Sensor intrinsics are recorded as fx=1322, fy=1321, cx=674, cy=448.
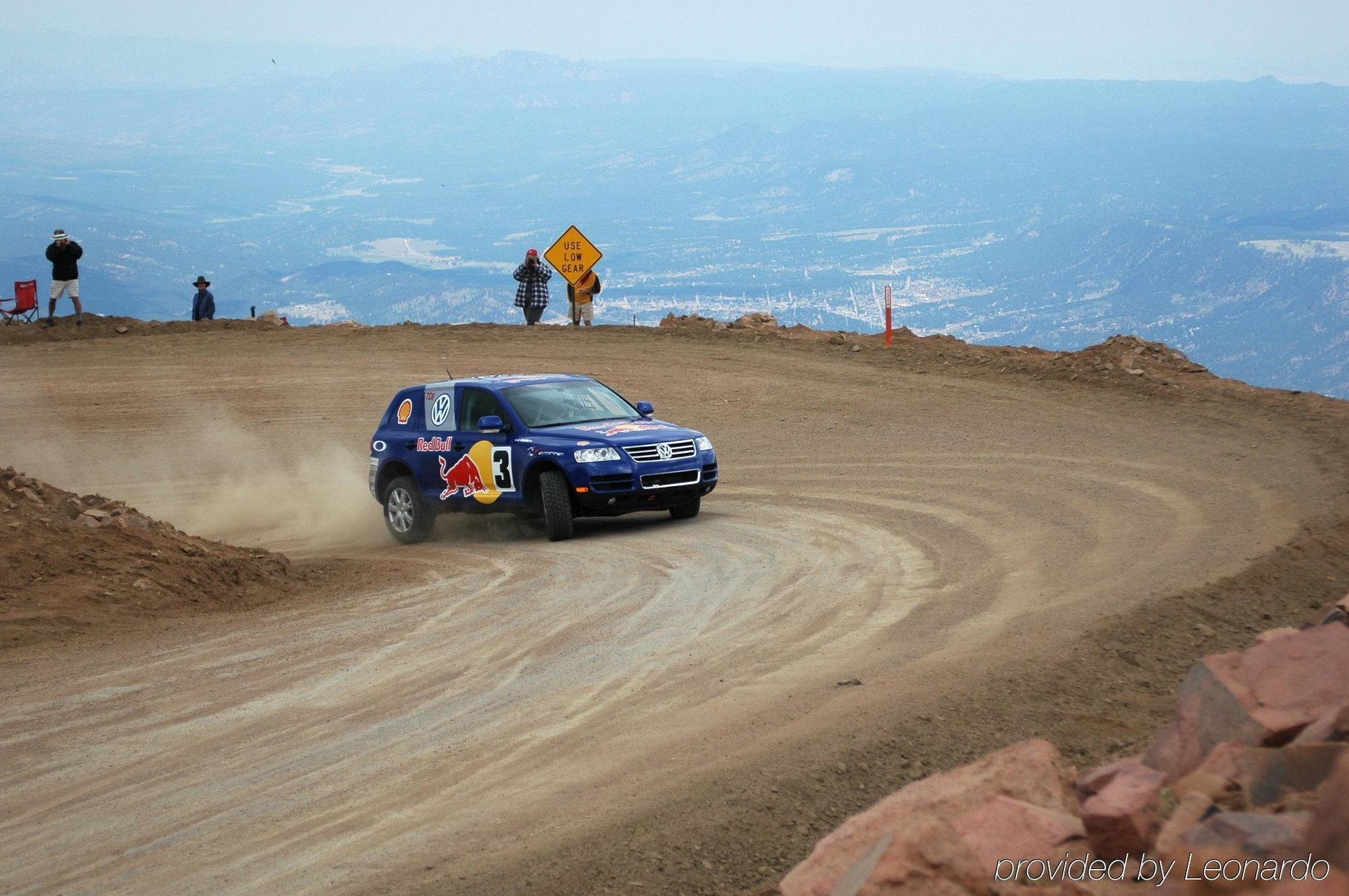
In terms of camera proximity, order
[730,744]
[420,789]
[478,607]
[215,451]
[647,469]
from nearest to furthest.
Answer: [420,789], [730,744], [478,607], [647,469], [215,451]

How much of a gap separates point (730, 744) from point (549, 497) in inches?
285

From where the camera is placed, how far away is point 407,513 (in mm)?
15555


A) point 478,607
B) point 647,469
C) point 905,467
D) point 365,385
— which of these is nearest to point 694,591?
point 478,607

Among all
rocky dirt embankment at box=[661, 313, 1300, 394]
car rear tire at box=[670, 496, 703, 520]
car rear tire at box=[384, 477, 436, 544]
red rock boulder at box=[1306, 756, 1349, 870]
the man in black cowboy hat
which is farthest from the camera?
the man in black cowboy hat

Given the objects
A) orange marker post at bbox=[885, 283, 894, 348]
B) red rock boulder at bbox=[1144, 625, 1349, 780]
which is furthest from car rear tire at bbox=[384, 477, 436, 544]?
orange marker post at bbox=[885, 283, 894, 348]

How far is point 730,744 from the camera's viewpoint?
7.02 meters

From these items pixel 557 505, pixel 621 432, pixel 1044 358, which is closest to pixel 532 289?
pixel 1044 358

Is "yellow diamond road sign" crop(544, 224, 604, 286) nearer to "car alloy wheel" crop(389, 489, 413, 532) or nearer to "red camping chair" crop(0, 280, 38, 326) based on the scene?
"red camping chair" crop(0, 280, 38, 326)

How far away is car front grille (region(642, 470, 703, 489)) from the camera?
14016mm

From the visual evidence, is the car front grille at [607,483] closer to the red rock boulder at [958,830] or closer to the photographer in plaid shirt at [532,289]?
the red rock boulder at [958,830]

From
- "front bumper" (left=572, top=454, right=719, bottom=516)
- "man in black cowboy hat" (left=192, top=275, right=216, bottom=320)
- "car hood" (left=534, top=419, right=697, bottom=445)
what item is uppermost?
"man in black cowboy hat" (left=192, top=275, right=216, bottom=320)

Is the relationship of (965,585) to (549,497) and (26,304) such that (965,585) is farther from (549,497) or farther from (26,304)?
(26,304)

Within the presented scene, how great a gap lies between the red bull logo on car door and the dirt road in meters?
0.68

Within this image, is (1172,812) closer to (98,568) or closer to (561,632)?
(561,632)
